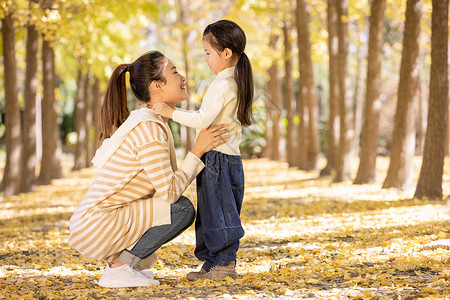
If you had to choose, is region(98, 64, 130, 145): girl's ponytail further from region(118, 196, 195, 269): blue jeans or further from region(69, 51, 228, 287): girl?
region(118, 196, 195, 269): blue jeans

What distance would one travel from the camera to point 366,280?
4.10 metres

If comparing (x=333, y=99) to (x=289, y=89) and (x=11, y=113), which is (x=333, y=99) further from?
(x=11, y=113)

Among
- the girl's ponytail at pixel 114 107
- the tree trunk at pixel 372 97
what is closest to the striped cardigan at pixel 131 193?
the girl's ponytail at pixel 114 107

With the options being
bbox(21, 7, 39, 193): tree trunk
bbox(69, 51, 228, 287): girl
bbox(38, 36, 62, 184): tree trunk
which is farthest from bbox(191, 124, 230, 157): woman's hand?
bbox(38, 36, 62, 184): tree trunk

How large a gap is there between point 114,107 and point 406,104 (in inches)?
310

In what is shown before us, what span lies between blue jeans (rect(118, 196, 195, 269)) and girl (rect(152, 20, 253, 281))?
0.17m

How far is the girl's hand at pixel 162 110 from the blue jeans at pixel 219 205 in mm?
400

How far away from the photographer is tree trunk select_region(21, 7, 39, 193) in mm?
13844

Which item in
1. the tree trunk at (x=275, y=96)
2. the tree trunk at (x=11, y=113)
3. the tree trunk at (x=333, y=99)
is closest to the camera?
the tree trunk at (x=11, y=113)

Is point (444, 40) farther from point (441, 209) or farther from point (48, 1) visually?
point (48, 1)

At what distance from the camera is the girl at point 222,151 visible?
13.9ft

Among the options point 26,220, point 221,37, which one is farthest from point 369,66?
point 221,37

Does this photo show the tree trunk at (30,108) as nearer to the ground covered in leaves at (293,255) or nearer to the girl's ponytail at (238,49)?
the ground covered in leaves at (293,255)

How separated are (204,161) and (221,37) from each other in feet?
2.90
